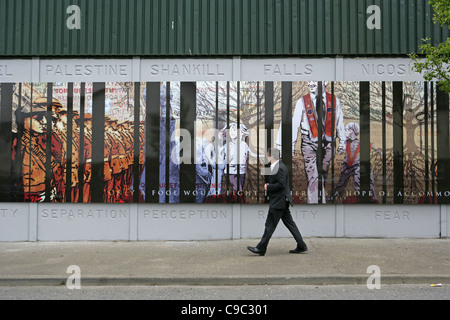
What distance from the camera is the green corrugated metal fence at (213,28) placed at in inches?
408

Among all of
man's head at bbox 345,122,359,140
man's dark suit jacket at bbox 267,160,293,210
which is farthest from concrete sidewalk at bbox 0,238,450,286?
man's head at bbox 345,122,359,140

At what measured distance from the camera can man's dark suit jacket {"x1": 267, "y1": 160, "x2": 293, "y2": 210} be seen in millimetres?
8492

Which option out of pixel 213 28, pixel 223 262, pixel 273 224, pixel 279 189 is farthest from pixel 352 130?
pixel 223 262

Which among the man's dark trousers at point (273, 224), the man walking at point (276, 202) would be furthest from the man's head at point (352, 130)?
the man's dark trousers at point (273, 224)

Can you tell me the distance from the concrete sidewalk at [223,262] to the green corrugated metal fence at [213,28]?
176 inches

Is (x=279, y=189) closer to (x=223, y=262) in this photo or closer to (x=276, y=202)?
(x=276, y=202)

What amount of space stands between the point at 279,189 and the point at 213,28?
438 cm

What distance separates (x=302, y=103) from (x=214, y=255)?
417cm

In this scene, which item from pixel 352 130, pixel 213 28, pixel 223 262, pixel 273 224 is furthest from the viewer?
pixel 213 28

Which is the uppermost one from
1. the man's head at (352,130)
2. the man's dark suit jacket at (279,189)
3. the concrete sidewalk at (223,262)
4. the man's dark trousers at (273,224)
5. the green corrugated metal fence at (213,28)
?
the green corrugated metal fence at (213,28)

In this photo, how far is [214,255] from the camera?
28.2 ft

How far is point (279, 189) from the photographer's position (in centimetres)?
852

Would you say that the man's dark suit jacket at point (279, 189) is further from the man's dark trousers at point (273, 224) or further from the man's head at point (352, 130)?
the man's head at point (352, 130)

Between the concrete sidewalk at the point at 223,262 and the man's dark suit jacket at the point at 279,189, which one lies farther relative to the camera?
the man's dark suit jacket at the point at 279,189
